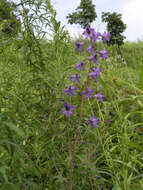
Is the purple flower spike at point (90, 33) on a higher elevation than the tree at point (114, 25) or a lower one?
lower

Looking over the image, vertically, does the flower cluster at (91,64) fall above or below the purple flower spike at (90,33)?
below

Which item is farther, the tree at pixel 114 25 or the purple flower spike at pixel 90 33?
the tree at pixel 114 25

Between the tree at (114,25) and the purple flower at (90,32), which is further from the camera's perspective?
the tree at (114,25)

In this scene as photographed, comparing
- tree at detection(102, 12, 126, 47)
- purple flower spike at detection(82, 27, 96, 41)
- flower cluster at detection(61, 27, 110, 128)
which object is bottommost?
flower cluster at detection(61, 27, 110, 128)

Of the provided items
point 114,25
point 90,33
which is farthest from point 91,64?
Result: point 114,25

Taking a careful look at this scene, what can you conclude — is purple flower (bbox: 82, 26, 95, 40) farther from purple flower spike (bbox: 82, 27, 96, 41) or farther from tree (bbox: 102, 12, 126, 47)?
tree (bbox: 102, 12, 126, 47)

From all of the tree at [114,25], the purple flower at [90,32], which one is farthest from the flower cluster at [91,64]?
the tree at [114,25]

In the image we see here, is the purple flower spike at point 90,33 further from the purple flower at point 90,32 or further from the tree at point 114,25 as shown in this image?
the tree at point 114,25

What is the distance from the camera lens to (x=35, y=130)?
168 cm

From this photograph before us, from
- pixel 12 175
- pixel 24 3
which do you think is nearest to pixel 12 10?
pixel 24 3

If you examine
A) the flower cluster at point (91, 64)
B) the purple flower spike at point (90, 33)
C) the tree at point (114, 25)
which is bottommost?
the flower cluster at point (91, 64)

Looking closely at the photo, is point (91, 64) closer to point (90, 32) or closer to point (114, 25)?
point (90, 32)

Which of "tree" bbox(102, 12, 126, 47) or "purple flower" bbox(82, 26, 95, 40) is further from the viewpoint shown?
"tree" bbox(102, 12, 126, 47)

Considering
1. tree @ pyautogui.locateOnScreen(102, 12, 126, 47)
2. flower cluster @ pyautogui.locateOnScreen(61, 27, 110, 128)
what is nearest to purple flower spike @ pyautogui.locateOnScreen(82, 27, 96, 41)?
flower cluster @ pyautogui.locateOnScreen(61, 27, 110, 128)
